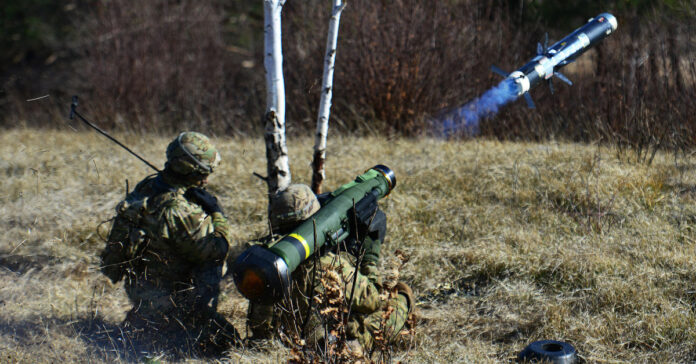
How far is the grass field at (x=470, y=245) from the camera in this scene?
13.6ft

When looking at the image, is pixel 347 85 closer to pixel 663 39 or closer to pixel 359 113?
pixel 359 113

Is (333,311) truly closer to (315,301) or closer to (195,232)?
(315,301)

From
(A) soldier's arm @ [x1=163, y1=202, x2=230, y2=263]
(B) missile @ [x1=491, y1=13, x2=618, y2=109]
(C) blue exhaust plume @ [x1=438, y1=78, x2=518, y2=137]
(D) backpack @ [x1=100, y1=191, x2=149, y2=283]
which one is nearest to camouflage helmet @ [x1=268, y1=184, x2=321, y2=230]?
(A) soldier's arm @ [x1=163, y1=202, x2=230, y2=263]

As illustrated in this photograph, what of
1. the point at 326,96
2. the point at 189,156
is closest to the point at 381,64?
the point at 326,96

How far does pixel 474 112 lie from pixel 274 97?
4902 millimetres

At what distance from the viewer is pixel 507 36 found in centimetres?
966

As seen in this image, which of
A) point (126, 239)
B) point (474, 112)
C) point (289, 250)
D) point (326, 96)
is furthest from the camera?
point (474, 112)

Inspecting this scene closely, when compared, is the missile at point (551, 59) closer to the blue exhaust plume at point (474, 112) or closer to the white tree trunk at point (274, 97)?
the blue exhaust plume at point (474, 112)

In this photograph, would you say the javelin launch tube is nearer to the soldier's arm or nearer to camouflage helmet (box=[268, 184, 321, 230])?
camouflage helmet (box=[268, 184, 321, 230])

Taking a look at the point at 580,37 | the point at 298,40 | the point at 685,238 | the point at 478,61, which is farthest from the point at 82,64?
the point at 685,238

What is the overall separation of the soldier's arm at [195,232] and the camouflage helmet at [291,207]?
691 millimetres

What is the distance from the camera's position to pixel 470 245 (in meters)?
5.30

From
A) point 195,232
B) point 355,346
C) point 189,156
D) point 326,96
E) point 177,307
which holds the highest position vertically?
point 326,96

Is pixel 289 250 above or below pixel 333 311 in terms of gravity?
above
